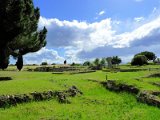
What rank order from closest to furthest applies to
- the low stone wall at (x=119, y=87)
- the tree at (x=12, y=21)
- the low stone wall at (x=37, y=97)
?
the low stone wall at (x=37, y=97) → the low stone wall at (x=119, y=87) → the tree at (x=12, y=21)

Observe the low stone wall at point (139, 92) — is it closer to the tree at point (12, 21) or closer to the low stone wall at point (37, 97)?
the low stone wall at point (37, 97)

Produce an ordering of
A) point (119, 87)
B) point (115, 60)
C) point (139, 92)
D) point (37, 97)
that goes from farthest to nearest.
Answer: point (115, 60) < point (119, 87) < point (139, 92) < point (37, 97)

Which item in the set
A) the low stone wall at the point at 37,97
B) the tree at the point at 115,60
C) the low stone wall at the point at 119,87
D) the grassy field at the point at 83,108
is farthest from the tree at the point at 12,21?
the tree at the point at 115,60

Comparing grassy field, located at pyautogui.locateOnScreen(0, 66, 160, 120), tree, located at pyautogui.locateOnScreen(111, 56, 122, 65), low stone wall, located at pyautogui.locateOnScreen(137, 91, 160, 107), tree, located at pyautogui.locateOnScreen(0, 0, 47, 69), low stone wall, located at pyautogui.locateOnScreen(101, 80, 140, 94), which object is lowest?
grassy field, located at pyautogui.locateOnScreen(0, 66, 160, 120)

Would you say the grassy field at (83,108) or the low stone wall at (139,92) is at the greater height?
the low stone wall at (139,92)

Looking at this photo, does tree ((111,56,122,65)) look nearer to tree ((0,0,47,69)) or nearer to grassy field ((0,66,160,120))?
tree ((0,0,47,69))

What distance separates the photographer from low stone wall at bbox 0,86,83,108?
24.9 meters

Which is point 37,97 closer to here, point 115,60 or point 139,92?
point 139,92

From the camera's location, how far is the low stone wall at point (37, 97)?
2495 cm

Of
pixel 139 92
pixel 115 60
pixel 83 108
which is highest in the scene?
pixel 115 60

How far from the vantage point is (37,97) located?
27.0 metres

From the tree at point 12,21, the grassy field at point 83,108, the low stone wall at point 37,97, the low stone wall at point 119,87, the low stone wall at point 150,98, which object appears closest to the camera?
the grassy field at point 83,108

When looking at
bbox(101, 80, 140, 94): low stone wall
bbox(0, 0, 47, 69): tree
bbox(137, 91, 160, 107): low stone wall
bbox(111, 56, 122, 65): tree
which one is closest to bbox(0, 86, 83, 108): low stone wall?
bbox(101, 80, 140, 94): low stone wall

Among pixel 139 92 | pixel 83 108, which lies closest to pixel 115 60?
pixel 139 92
